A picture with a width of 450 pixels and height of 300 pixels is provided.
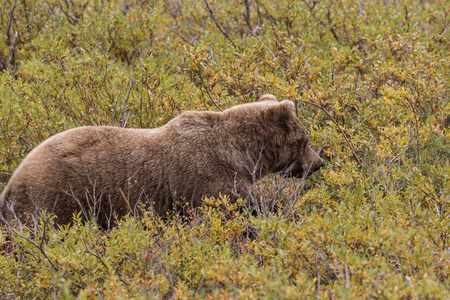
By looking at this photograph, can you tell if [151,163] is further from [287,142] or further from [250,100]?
[250,100]

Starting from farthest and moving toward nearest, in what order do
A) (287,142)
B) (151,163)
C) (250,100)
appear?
(250,100) < (287,142) < (151,163)

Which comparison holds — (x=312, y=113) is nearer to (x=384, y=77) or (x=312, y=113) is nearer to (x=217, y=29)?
(x=384, y=77)

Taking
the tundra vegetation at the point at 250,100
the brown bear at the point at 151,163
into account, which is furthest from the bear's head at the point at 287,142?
the tundra vegetation at the point at 250,100

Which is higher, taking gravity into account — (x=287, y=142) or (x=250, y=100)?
(x=250, y=100)

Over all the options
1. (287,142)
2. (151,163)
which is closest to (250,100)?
(287,142)

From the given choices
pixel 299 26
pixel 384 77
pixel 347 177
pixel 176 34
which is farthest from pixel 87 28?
pixel 347 177

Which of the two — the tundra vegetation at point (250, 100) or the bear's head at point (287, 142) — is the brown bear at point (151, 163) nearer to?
the bear's head at point (287, 142)

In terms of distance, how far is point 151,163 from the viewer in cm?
543

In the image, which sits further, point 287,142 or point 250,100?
point 250,100

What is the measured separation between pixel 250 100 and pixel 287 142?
5.17 feet

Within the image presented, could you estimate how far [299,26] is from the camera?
1022cm

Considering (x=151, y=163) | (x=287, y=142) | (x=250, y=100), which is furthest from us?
(x=250, y=100)

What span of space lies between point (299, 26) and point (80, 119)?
516 centimetres

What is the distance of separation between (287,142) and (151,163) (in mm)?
1634
